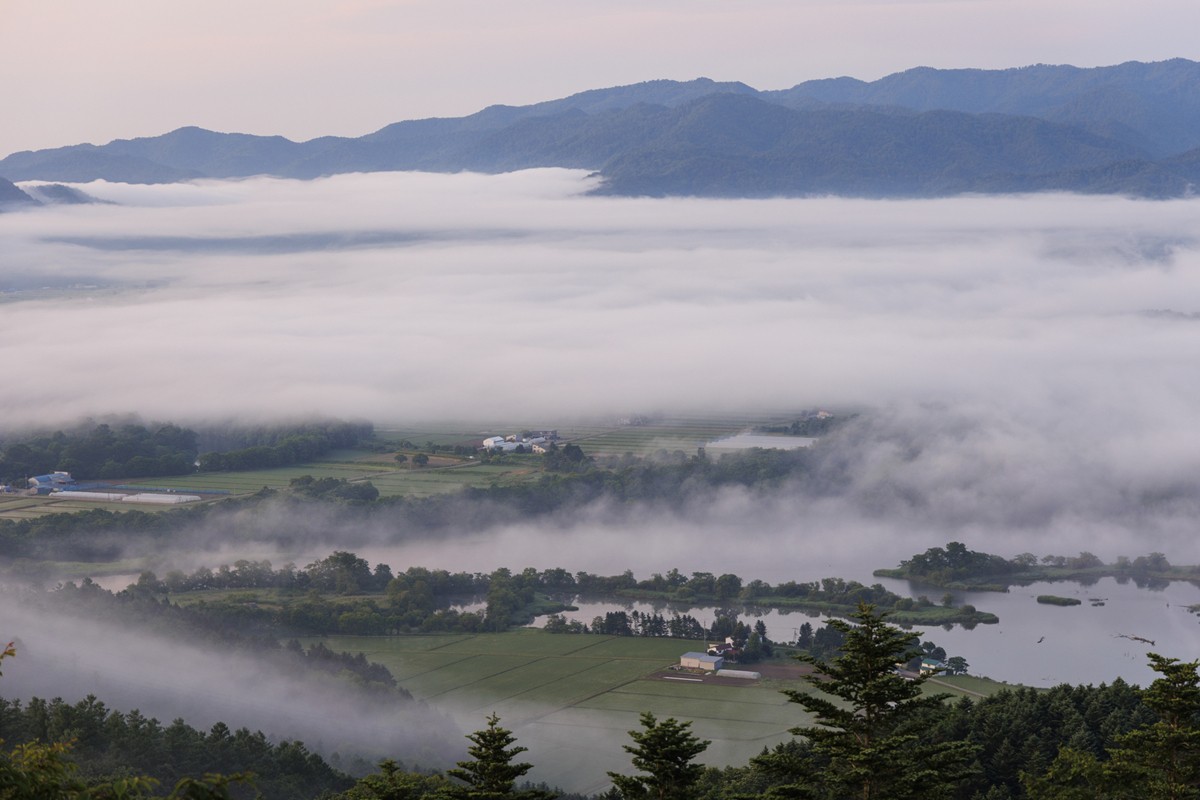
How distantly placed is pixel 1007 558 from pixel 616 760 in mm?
22950

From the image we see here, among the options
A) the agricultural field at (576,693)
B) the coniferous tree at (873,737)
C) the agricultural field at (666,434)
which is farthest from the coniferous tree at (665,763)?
the agricultural field at (666,434)

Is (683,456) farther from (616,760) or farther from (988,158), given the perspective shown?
(988,158)

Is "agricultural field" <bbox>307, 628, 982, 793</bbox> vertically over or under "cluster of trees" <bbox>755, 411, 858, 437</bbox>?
under

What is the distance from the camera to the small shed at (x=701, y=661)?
1202 inches

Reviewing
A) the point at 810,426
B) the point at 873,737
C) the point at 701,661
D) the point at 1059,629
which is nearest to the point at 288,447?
the point at 810,426

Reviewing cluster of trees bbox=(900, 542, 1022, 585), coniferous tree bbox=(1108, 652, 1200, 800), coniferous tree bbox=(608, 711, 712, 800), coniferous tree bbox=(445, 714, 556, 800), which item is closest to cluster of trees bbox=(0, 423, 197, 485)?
cluster of trees bbox=(900, 542, 1022, 585)

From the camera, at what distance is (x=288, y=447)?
190 feet

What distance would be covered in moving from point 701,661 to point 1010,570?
1525 cm

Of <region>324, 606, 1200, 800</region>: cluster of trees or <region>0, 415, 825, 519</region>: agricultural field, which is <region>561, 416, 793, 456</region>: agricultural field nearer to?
<region>0, 415, 825, 519</region>: agricultural field

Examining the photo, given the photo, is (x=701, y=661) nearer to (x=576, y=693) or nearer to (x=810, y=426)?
(x=576, y=693)

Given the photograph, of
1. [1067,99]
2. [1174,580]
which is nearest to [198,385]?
[1174,580]

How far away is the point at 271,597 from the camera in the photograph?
1496 inches

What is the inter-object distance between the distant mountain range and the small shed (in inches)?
4500

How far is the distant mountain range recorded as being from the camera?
5669 inches
